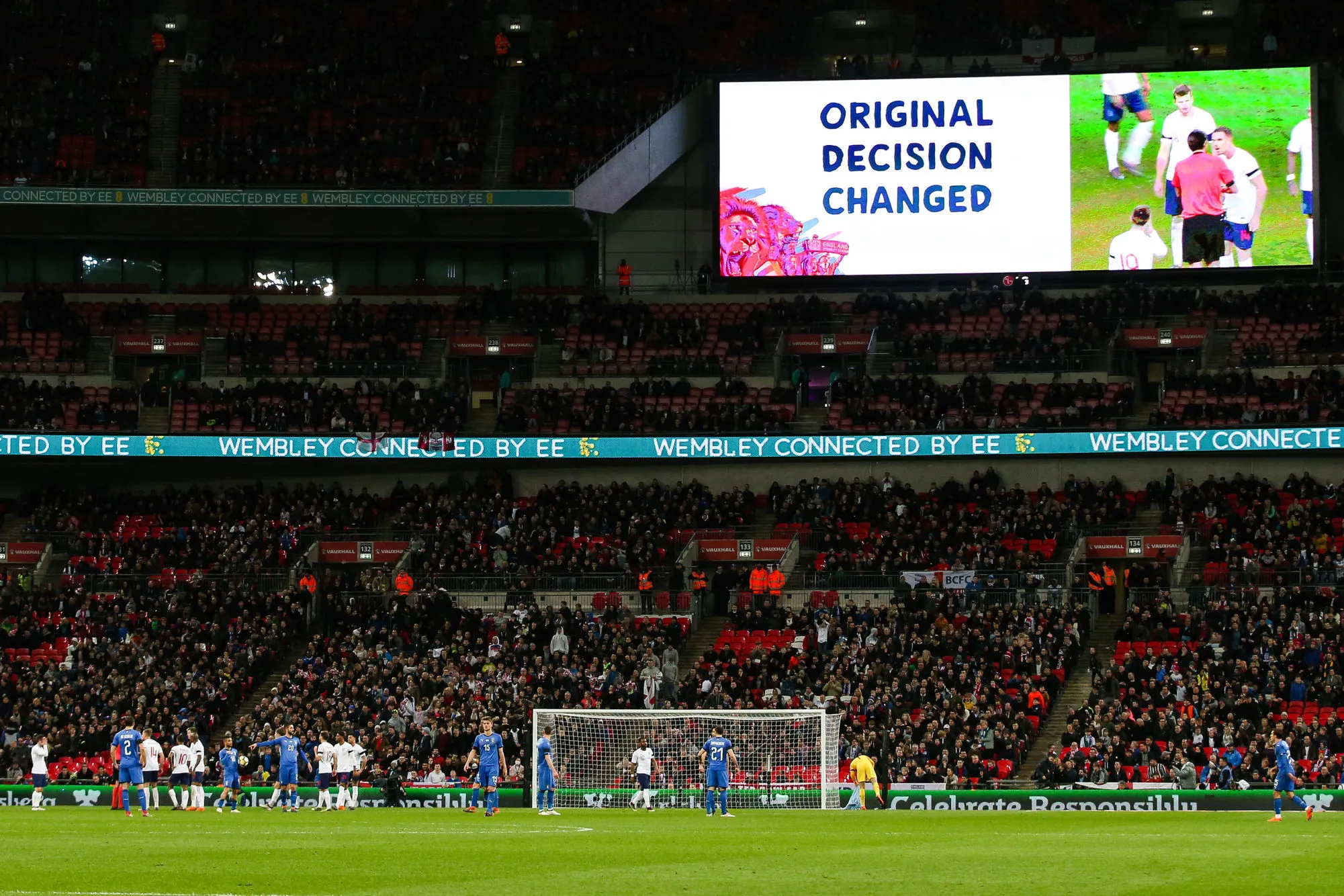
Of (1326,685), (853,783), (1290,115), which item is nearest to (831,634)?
(853,783)

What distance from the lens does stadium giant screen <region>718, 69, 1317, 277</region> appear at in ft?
170

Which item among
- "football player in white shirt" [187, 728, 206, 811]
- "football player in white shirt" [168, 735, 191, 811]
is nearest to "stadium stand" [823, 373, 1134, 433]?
"football player in white shirt" [187, 728, 206, 811]

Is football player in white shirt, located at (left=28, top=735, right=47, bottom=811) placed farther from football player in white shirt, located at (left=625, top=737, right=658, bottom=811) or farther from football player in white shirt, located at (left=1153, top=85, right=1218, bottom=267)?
football player in white shirt, located at (left=1153, top=85, right=1218, bottom=267)

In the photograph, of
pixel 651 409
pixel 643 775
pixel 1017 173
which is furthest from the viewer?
pixel 1017 173

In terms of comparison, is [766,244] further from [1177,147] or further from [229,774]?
[229,774]

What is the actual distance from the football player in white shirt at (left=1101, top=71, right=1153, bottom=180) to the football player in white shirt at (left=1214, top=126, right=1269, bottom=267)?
2212 mm

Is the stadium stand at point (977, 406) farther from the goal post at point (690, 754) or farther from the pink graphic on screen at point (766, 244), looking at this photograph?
the goal post at point (690, 754)

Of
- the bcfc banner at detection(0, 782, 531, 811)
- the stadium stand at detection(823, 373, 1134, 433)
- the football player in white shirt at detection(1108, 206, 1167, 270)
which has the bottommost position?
the bcfc banner at detection(0, 782, 531, 811)

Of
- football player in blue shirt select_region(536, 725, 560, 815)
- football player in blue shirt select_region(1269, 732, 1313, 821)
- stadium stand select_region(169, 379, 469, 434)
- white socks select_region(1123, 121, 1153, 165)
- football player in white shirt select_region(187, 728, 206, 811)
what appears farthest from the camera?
white socks select_region(1123, 121, 1153, 165)

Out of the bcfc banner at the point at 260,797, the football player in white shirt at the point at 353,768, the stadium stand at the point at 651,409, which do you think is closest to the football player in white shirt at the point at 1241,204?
the stadium stand at the point at 651,409

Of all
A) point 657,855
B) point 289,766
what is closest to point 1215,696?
point 289,766

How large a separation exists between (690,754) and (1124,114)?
25921mm

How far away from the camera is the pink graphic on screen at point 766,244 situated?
53625 mm

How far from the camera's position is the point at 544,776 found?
33.5m
